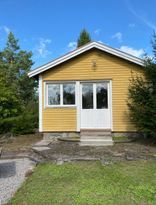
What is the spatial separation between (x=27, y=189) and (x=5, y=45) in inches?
1299

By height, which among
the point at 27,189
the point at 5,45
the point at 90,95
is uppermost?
the point at 5,45

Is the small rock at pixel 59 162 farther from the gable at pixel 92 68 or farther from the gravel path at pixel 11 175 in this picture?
the gable at pixel 92 68

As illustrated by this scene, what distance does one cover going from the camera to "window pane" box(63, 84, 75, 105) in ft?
38.9

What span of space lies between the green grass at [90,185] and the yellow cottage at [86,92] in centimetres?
458

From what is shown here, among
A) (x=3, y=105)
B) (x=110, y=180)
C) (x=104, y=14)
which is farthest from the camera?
(x=3, y=105)

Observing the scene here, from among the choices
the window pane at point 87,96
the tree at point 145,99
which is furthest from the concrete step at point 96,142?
the window pane at point 87,96

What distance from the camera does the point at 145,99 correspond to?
33.6ft

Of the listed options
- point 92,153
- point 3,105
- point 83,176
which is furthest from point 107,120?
point 3,105

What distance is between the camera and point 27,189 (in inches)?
207

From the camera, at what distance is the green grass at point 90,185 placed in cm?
457

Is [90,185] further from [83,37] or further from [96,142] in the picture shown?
[83,37]

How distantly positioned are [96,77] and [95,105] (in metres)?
1.29

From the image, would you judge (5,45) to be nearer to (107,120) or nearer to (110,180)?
(107,120)

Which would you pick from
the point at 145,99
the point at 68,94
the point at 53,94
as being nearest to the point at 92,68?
the point at 68,94
